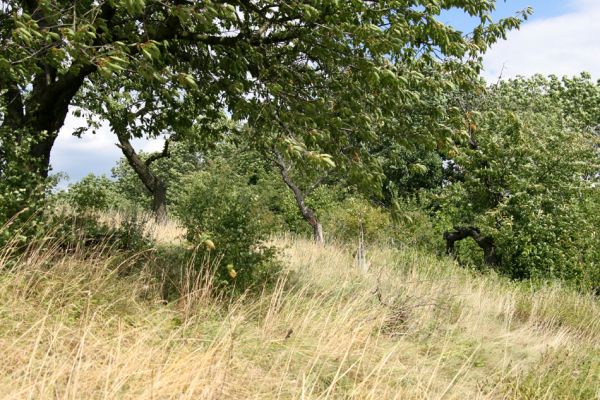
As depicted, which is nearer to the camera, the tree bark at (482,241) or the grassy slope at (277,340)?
the grassy slope at (277,340)

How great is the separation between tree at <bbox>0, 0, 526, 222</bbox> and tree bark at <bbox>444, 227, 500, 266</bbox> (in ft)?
35.3

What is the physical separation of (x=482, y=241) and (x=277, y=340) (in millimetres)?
13922

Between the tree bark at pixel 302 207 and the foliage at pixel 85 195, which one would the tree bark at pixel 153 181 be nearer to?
the tree bark at pixel 302 207

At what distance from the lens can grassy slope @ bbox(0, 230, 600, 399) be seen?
369 centimetres

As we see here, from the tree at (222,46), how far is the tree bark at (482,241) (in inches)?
424

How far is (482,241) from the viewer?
1753 cm

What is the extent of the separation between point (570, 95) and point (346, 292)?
22.5 meters

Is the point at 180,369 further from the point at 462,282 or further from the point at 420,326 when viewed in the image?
Answer: the point at 462,282

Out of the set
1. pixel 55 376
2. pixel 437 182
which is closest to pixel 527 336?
pixel 55 376

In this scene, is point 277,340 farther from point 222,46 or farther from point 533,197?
point 533,197

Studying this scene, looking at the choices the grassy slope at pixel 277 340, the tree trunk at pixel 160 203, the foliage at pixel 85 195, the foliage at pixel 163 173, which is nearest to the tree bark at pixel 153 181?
the tree trunk at pixel 160 203

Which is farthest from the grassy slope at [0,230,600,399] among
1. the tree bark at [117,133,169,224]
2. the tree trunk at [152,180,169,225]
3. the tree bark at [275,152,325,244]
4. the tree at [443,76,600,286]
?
the tree bark at [117,133,169,224]

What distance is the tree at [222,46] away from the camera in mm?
5457

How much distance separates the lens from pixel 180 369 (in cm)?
382
